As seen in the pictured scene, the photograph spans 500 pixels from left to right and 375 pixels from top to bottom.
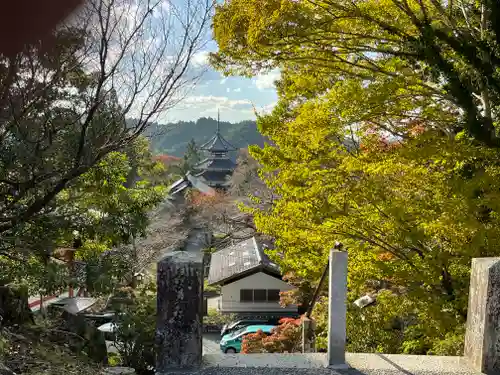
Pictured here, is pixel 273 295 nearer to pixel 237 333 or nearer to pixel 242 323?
pixel 242 323

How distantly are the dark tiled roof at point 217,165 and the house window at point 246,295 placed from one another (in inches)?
1265

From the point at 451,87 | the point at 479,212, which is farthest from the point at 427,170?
the point at 451,87

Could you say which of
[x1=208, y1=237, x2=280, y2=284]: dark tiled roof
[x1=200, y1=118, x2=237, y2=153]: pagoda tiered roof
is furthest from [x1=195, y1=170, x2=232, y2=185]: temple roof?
[x1=208, y1=237, x2=280, y2=284]: dark tiled roof

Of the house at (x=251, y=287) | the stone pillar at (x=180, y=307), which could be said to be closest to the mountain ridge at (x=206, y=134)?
the house at (x=251, y=287)

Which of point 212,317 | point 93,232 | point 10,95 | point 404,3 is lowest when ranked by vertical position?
point 212,317

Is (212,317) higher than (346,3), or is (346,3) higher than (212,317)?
(346,3)

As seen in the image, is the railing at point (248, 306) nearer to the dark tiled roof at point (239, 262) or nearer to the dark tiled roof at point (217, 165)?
the dark tiled roof at point (239, 262)

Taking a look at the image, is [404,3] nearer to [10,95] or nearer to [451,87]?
[451,87]

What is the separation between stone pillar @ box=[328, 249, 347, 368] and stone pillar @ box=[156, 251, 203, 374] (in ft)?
4.81

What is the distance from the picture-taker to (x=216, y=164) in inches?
2008

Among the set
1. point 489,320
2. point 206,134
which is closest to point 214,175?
point 206,134

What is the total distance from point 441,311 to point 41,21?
6101 millimetres

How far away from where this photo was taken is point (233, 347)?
14.0 metres

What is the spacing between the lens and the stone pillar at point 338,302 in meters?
4.73
